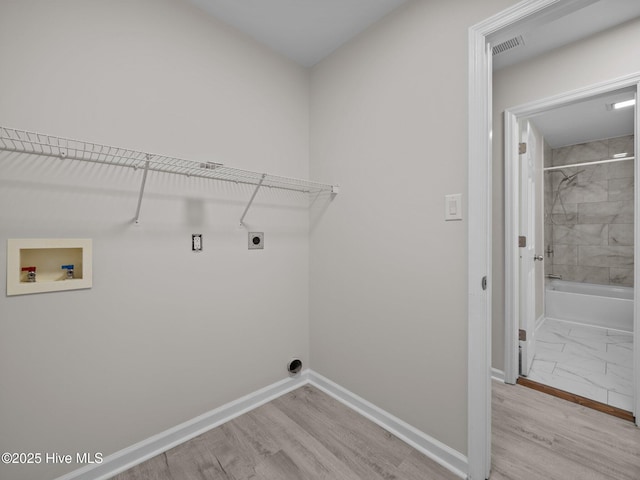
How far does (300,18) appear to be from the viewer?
162cm

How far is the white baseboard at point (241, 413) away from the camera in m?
1.28

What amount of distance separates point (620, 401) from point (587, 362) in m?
Answer: 0.64

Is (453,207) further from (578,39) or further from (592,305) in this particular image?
(592,305)

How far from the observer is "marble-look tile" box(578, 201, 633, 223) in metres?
3.62

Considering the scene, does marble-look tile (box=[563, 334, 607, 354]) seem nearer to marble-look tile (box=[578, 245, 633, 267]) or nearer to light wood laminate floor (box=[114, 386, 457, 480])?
marble-look tile (box=[578, 245, 633, 267])

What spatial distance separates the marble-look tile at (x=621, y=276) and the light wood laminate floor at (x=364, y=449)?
3.03 metres

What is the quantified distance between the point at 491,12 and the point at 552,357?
274 centimetres

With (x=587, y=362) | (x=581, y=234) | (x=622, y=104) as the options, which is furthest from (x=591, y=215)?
(x=587, y=362)

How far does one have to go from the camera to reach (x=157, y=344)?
1.43 metres

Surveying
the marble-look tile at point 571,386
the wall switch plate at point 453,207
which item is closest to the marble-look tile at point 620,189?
the marble-look tile at point 571,386

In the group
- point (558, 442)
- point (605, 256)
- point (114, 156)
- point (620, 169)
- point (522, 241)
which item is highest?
point (620, 169)

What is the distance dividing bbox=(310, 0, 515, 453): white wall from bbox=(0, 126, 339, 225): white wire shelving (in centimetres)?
64

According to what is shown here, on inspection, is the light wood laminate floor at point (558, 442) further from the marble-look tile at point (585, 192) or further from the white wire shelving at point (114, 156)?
the marble-look tile at point (585, 192)

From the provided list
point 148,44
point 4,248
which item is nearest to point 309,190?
point 148,44
